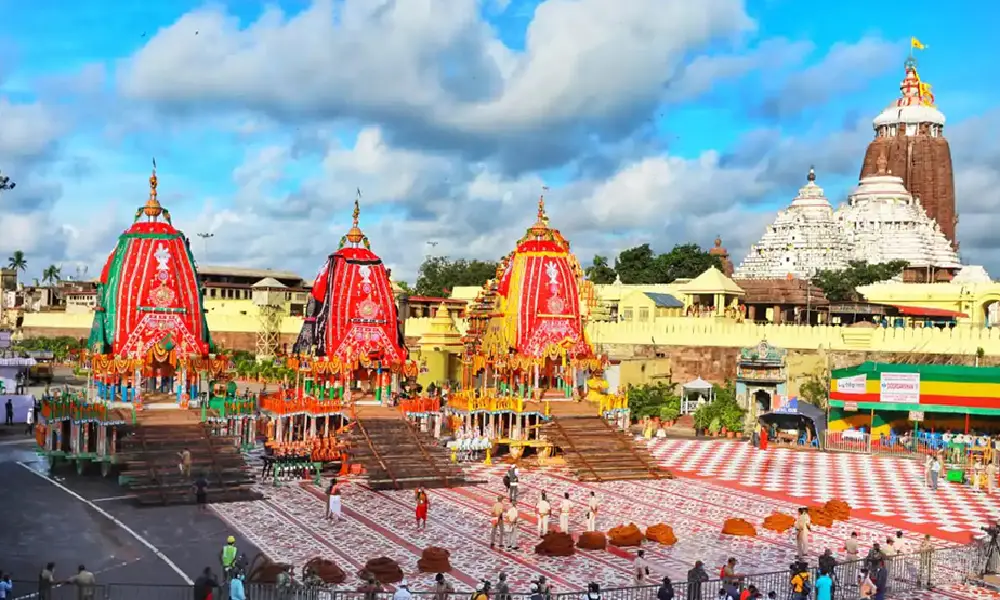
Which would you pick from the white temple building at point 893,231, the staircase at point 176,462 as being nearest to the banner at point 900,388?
the staircase at point 176,462

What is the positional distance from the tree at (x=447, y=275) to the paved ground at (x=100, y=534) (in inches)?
2370

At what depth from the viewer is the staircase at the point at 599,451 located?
28312mm

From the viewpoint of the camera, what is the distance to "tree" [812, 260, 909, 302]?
200 feet

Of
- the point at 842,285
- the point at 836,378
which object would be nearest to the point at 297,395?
the point at 836,378

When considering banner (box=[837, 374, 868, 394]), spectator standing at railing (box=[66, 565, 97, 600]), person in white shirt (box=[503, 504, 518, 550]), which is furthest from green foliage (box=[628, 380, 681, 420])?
spectator standing at railing (box=[66, 565, 97, 600])

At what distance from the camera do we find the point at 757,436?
119ft

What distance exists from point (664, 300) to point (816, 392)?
15.8m

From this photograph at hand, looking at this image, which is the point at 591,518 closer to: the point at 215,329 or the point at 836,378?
the point at 836,378

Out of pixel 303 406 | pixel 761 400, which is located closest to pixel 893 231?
pixel 761 400

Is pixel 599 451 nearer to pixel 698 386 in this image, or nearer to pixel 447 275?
pixel 698 386

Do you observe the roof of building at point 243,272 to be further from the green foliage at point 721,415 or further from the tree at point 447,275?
the green foliage at point 721,415

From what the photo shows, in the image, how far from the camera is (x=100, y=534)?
20109mm

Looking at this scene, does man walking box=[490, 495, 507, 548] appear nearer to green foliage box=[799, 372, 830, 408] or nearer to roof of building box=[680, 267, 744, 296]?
green foliage box=[799, 372, 830, 408]

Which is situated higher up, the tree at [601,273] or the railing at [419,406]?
the tree at [601,273]
